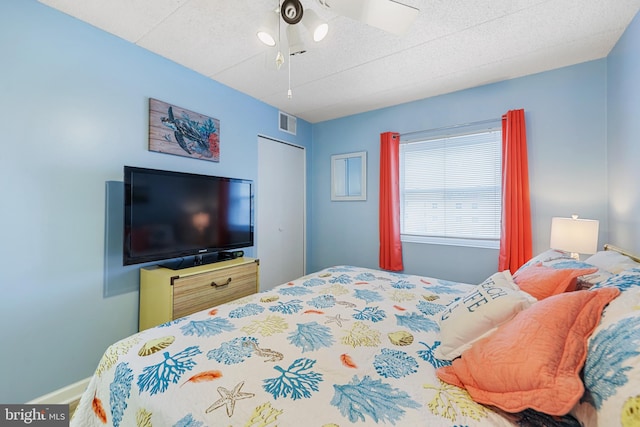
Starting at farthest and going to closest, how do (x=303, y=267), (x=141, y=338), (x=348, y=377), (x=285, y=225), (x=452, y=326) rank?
(x=303, y=267)
(x=285, y=225)
(x=141, y=338)
(x=452, y=326)
(x=348, y=377)

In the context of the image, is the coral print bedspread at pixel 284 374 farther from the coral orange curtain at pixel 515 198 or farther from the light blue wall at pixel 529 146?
the light blue wall at pixel 529 146

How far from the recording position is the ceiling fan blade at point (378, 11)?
1.32 meters

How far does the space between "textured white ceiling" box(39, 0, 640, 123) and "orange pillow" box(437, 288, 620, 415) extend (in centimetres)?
183

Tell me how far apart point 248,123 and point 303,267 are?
2.14 m

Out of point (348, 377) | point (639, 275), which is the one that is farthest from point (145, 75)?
point (639, 275)

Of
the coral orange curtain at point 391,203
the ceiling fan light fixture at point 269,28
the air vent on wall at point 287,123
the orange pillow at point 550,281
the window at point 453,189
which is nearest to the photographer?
the orange pillow at point 550,281

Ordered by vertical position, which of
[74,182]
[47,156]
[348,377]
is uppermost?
[47,156]

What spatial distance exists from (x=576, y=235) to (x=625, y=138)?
0.76 meters

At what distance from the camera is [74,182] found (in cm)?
180

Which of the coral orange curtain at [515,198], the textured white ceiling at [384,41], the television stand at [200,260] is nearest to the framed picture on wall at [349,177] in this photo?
the textured white ceiling at [384,41]

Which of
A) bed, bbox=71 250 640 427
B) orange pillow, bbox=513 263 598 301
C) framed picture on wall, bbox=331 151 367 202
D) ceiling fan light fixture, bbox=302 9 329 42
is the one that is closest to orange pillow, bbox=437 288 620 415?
bed, bbox=71 250 640 427

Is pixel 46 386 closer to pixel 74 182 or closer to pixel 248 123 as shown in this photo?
pixel 74 182

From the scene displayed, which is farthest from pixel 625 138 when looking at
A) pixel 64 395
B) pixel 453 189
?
pixel 64 395

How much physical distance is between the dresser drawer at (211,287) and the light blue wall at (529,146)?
1.61 metres
